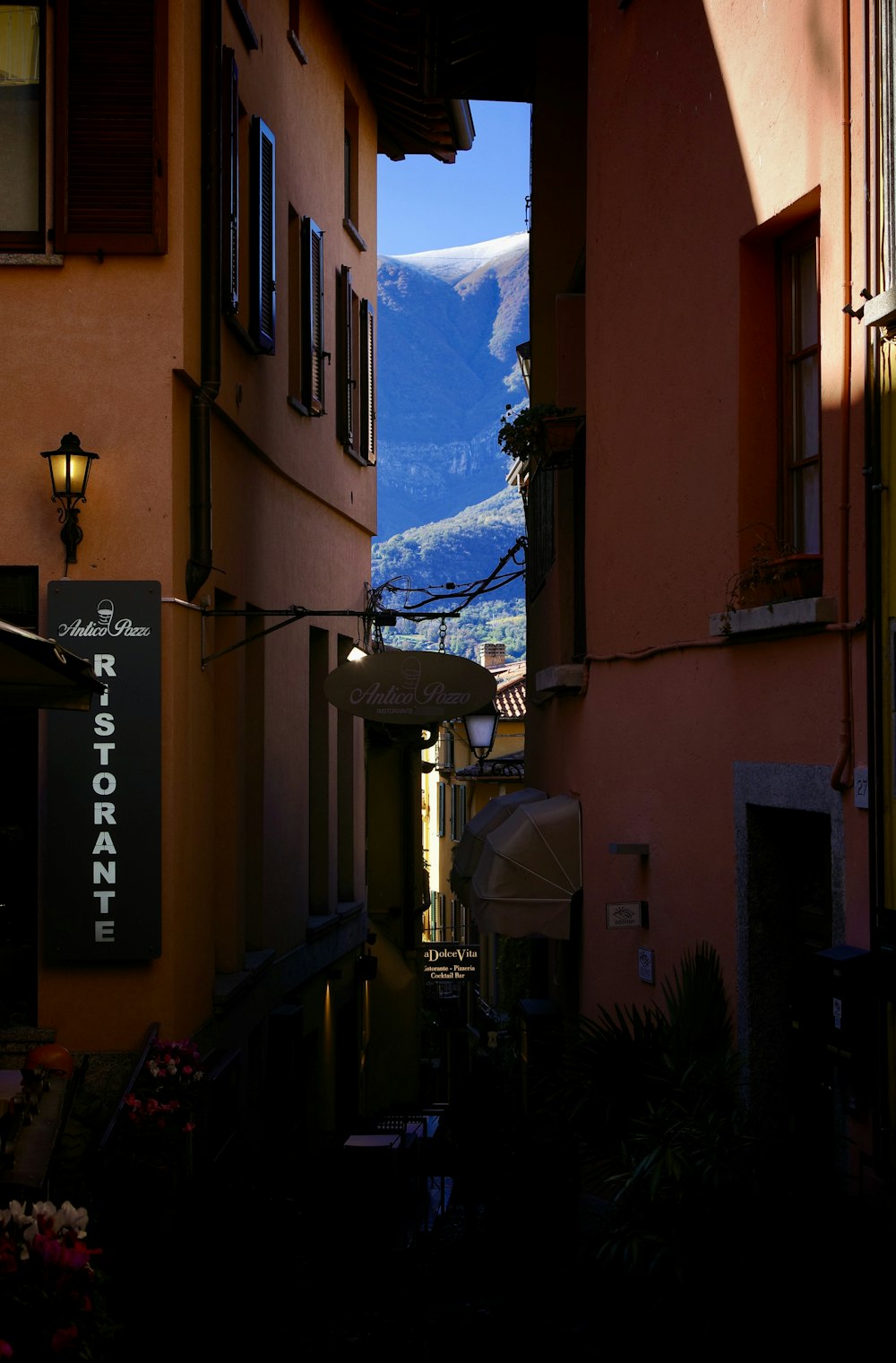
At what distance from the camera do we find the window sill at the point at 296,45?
47.1 ft

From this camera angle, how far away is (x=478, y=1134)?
13.8m

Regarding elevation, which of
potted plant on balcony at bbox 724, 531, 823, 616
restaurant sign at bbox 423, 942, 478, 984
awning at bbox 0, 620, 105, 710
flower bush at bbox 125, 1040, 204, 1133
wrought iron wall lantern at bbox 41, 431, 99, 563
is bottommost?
restaurant sign at bbox 423, 942, 478, 984

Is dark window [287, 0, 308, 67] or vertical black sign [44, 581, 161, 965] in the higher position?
dark window [287, 0, 308, 67]

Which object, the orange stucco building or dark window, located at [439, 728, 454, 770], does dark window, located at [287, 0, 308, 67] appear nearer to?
the orange stucco building

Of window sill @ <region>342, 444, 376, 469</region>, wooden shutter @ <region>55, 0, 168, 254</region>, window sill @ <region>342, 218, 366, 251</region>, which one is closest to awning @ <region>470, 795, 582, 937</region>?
wooden shutter @ <region>55, 0, 168, 254</region>

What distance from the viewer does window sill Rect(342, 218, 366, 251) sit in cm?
1792

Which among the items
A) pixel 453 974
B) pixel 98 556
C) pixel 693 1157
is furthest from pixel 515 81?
pixel 453 974

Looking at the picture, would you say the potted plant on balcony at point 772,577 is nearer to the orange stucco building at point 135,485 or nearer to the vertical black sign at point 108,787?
the orange stucco building at point 135,485

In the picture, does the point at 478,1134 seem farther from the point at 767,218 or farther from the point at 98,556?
the point at 767,218

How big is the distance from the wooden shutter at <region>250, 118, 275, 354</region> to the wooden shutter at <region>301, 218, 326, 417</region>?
198 cm

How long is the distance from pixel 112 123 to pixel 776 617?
17.5 feet

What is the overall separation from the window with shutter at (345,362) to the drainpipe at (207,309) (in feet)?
23.0

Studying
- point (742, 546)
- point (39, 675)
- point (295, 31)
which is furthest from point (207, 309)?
point (295, 31)

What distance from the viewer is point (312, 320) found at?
1489cm
